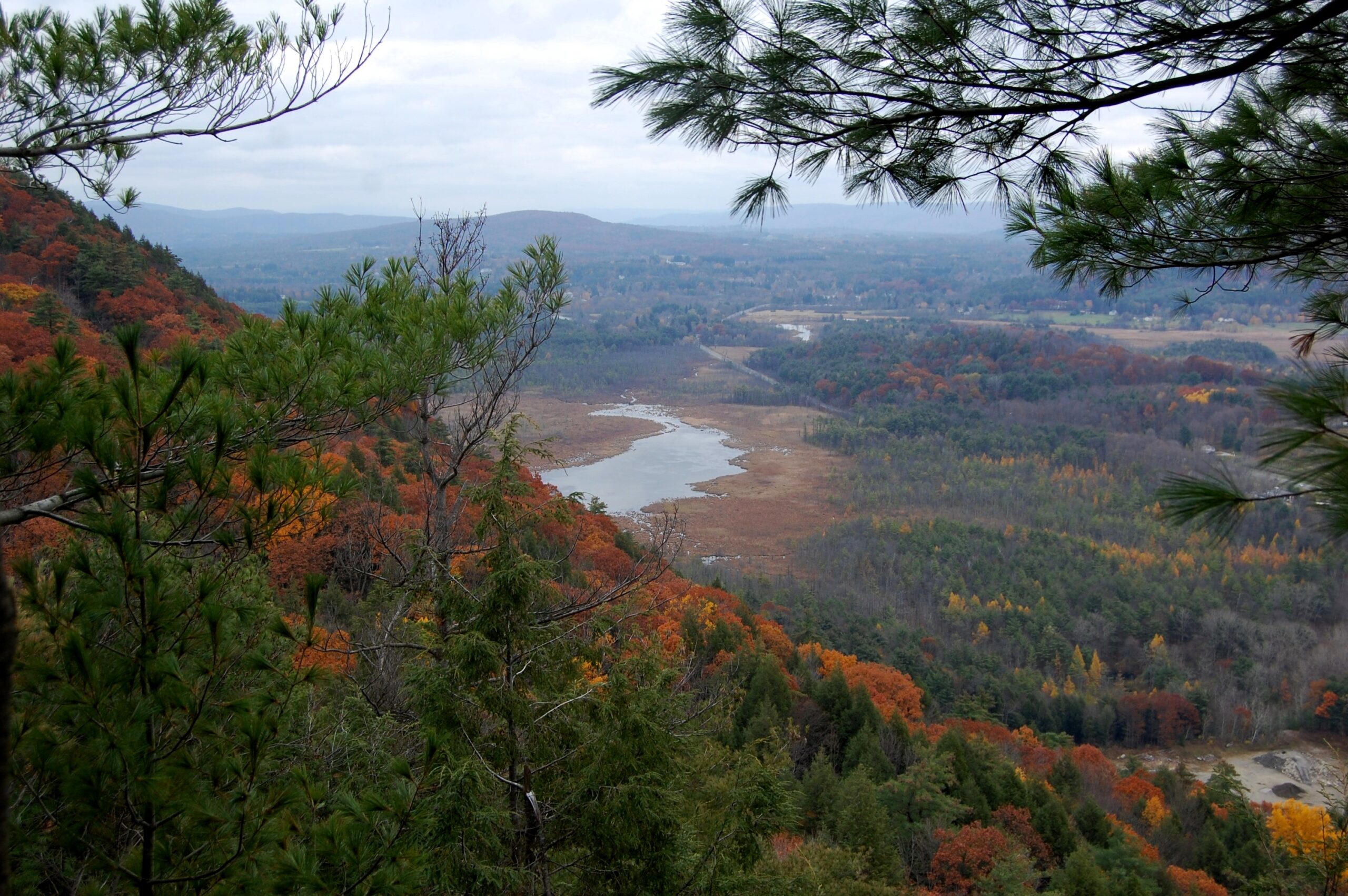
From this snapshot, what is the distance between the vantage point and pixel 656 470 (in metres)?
39.7

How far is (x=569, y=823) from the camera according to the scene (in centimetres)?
357

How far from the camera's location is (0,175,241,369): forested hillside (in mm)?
13367

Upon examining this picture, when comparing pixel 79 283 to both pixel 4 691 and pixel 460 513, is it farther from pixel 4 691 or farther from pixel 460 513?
pixel 4 691

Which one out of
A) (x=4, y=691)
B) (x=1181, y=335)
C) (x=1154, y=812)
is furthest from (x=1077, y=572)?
(x=1181, y=335)

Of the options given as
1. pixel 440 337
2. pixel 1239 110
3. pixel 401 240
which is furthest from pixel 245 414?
pixel 401 240

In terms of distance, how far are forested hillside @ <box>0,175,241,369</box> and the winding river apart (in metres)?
14.6

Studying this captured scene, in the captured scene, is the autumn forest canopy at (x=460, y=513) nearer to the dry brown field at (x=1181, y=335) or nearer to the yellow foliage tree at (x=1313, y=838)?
the yellow foliage tree at (x=1313, y=838)

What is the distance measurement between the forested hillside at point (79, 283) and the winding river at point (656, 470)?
14.6 metres

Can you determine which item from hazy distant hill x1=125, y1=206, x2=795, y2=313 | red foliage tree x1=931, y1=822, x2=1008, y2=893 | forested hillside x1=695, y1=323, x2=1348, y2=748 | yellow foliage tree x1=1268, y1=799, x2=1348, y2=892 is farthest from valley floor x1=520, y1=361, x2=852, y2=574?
yellow foliage tree x1=1268, y1=799, x2=1348, y2=892

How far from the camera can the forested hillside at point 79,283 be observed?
43.9ft

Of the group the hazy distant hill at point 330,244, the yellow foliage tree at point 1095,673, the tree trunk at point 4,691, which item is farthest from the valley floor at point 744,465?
the tree trunk at point 4,691

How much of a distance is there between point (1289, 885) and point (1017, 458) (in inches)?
1540

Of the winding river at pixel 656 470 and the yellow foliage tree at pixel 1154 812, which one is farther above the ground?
the winding river at pixel 656 470

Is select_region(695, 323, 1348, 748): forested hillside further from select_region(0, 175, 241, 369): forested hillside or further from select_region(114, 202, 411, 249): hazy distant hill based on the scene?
select_region(114, 202, 411, 249): hazy distant hill
